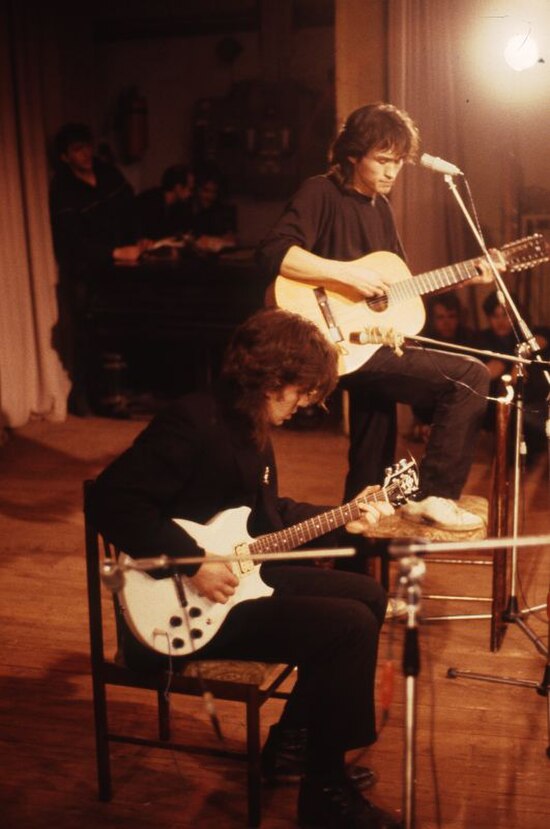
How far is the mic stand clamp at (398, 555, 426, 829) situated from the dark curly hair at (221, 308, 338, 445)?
28.0 inches

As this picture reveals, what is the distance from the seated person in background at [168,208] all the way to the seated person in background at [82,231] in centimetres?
13

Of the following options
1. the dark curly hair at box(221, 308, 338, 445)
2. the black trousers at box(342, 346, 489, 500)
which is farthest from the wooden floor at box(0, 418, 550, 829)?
the dark curly hair at box(221, 308, 338, 445)

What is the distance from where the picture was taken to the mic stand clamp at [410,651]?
1.91 metres

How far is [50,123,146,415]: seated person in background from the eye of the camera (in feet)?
21.0

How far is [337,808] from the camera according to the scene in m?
2.50

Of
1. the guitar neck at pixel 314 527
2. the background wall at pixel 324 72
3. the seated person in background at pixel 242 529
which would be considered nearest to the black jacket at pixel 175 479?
the seated person in background at pixel 242 529

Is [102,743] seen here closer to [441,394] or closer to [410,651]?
[410,651]

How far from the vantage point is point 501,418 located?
3.29 metres

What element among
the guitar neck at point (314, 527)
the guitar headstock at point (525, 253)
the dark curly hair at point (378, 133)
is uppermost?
the dark curly hair at point (378, 133)

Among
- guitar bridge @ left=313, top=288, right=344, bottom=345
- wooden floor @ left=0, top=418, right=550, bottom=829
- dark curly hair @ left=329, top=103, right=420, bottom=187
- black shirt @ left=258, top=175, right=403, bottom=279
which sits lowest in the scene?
wooden floor @ left=0, top=418, right=550, bottom=829

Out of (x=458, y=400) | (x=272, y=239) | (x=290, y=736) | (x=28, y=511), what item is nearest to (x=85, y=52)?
(x=28, y=511)

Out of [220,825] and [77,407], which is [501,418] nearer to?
[220,825]

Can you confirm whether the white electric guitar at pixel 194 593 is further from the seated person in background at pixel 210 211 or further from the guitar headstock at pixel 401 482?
the seated person in background at pixel 210 211

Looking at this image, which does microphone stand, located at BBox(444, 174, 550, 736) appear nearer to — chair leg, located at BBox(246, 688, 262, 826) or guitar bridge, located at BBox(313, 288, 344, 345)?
guitar bridge, located at BBox(313, 288, 344, 345)
